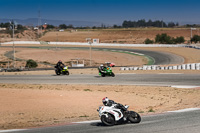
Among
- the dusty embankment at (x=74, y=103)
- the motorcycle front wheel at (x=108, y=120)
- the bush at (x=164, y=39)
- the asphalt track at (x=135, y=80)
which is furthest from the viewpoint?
the bush at (x=164, y=39)

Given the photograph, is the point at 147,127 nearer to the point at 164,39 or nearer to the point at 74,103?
the point at 74,103

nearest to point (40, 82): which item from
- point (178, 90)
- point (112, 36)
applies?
point (178, 90)

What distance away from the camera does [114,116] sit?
13914 mm

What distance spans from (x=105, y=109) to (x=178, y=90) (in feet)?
46.4

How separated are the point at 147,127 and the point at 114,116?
4.33 ft

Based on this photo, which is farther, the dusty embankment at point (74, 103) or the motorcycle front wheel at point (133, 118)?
the dusty embankment at point (74, 103)

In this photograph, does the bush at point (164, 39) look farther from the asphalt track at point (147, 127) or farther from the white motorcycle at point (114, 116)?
the white motorcycle at point (114, 116)

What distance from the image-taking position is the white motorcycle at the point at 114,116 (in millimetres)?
13938

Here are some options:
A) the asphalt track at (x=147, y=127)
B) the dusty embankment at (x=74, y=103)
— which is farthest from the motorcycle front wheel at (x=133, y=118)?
the dusty embankment at (x=74, y=103)

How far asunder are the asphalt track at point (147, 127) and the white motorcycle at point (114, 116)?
205 millimetres

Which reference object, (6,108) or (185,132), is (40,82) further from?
(185,132)

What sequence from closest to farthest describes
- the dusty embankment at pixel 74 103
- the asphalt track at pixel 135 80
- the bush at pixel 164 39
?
the dusty embankment at pixel 74 103, the asphalt track at pixel 135 80, the bush at pixel 164 39

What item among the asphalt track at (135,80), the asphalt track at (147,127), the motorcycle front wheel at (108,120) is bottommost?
the asphalt track at (135,80)

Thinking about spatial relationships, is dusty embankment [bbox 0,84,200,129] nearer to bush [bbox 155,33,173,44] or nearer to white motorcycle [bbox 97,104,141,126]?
white motorcycle [bbox 97,104,141,126]
